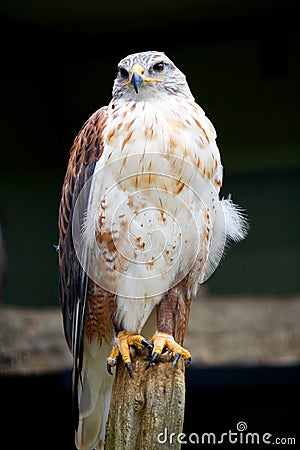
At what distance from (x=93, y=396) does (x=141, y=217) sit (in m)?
0.91

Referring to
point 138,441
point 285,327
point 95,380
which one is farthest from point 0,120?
point 138,441

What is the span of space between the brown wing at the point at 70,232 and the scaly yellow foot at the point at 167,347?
1.26 ft

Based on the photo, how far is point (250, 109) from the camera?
8617 mm

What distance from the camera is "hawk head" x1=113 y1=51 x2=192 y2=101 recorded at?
11.2ft

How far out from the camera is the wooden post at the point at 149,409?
3010mm

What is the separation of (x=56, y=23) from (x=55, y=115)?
3.74 ft

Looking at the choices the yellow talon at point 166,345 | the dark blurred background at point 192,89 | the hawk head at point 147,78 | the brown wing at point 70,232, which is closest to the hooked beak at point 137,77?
the hawk head at point 147,78

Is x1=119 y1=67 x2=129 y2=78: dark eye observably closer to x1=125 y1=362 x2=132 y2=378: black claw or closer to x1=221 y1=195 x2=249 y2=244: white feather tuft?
x1=221 y1=195 x2=249 y2=244: white feather tuft

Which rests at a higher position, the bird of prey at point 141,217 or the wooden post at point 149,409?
the bird of prey at point 141,217

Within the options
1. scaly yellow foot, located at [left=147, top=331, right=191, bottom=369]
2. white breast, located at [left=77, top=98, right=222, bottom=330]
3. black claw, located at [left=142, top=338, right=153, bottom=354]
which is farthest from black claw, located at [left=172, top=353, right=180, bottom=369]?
white breast, located at [left=77, top=98, right=222, bottom=330]

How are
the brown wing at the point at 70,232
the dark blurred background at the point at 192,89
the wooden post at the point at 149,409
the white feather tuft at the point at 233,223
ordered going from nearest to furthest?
1. the wooden post at the point at 149,409
2. the brown wing at the point at 70,232
3. the white feather tuft at the point at 233,223
4. the dark blurred background at the point at 192,89

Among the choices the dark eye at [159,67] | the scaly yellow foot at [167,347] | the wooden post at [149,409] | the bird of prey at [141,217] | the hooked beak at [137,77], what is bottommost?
the wooden post at [149,409]

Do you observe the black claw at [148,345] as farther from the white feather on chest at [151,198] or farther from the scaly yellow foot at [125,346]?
the white feather on chest at [151,198]

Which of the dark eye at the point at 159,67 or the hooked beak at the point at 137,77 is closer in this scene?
the hooked beak at the point at 137,77
